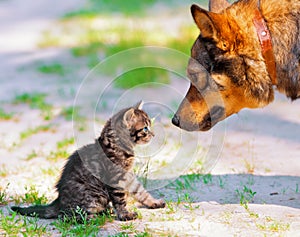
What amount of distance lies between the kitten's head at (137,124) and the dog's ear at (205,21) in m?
0.98

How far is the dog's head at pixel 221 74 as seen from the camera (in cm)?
536

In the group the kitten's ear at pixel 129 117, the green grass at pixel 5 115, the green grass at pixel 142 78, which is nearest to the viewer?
the kitten's ear at pixel 129 117

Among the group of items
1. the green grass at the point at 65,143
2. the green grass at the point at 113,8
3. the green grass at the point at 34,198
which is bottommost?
the green grass at the point at 34,198

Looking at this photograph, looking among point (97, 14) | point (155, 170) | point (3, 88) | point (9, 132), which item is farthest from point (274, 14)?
point (97, 14)

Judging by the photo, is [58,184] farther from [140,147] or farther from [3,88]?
[3,88]

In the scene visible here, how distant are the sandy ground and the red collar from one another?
4.29 ft

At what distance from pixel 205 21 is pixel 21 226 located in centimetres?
240

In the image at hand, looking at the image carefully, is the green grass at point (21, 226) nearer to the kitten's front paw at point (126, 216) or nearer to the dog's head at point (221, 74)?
the kitten's front paw at point (126, 216)

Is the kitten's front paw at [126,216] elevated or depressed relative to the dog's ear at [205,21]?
depressed

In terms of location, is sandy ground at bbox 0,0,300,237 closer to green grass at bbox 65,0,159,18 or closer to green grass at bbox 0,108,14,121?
green grass at bbox 0,108,14,121

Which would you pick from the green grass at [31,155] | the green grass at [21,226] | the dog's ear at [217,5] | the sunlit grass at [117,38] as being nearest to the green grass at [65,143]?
the green grass at [31,155]

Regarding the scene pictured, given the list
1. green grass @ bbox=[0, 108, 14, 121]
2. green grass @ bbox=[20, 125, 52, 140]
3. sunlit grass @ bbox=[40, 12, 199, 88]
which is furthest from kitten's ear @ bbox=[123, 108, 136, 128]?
sunlit grass @ bbox=[40, 12, 199, 88]

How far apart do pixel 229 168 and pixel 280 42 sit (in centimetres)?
193

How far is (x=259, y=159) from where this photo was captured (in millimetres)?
7129
